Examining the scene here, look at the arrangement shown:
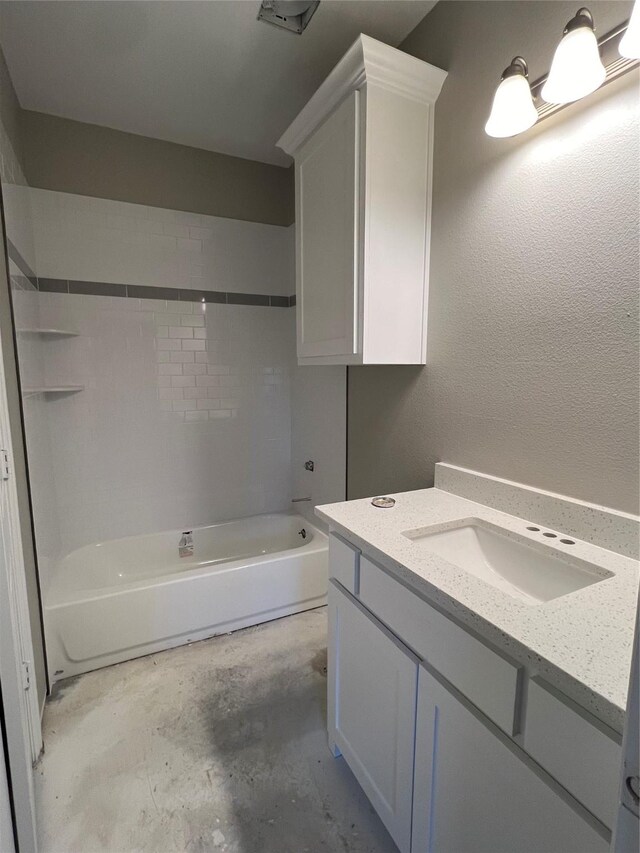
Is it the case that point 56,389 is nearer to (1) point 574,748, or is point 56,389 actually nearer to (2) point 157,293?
(2) point 157,293

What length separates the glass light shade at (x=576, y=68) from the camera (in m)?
0.94

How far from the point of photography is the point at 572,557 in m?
1.04

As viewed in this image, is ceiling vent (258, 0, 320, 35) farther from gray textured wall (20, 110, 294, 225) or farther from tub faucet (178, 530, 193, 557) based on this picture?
tub faucet (178, 530, 193, 557)

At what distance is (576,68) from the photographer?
0.96 metres

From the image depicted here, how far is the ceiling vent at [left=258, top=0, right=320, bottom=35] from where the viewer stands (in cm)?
151

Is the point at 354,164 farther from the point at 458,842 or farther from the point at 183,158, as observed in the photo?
the point at 458,842

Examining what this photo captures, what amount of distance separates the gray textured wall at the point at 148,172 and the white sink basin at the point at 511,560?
2459 mm

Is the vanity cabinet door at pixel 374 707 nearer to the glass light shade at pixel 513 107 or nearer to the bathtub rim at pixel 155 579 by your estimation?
the bathtub rim at pixel 155 579

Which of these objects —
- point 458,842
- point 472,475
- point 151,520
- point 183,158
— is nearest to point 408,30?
point 183,158

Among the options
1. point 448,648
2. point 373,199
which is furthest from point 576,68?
point 448,648

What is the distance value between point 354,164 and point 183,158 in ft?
5.22

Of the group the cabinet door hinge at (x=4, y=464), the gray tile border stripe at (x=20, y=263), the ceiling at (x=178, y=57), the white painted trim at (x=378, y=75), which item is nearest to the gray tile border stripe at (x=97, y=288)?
the gray tile border stripe at (x=20, y=263)

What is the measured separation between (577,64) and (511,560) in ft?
4.20

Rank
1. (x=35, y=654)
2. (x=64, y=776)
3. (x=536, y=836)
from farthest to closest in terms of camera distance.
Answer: (x=35, y=654) → (x=64, y=776) → (x=536, y=836)
